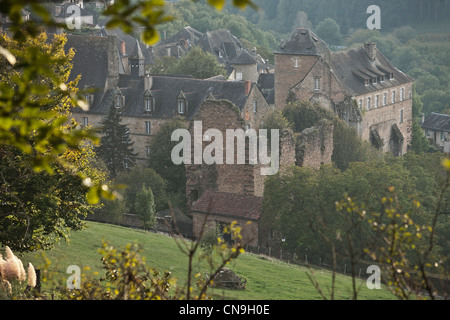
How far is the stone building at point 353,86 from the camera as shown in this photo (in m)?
60.5

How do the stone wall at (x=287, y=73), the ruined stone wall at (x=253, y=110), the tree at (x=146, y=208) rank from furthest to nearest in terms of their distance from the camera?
the stone wall at (x=287, y=73)
the ruined stone wall at (x=253, y=110)
the tree at (x=146, y=208)

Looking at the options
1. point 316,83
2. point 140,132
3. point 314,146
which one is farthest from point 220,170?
point 316,83

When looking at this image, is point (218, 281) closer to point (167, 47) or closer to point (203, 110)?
point (203, 110)

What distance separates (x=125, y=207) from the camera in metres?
39.9

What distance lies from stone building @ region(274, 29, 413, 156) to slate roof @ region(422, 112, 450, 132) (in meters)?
6.93

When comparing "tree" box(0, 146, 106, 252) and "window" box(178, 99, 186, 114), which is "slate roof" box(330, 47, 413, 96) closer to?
"window" box(178, 99, 186, 114)

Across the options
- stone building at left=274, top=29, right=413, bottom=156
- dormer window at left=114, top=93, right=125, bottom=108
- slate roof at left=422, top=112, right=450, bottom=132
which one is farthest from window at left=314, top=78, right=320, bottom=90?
slate roof at left=422, top=112, right=450, bottom=132

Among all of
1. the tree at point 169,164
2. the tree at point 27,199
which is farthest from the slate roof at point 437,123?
the tree at point 27,199

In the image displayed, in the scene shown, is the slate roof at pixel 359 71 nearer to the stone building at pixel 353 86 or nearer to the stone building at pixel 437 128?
the stone building at pixel 353 86

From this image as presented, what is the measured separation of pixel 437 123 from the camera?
78.1 m

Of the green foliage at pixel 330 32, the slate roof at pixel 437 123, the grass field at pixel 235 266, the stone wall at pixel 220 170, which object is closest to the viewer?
the grass field at pixel 235 266

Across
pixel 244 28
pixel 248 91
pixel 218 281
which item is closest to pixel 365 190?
pixel 218 281

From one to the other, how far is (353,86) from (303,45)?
17.7 ft

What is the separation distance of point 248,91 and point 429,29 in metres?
48.7
